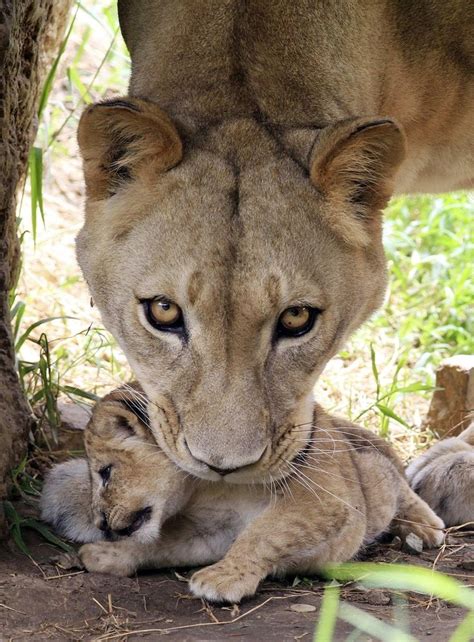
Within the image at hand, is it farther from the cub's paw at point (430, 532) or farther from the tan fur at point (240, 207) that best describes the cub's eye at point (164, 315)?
the cub's paw at point (430, 532)

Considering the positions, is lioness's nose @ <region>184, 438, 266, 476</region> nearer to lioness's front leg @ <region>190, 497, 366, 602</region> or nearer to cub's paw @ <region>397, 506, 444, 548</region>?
lioness's front leg @ <region>190, 497, 366, 602</region>

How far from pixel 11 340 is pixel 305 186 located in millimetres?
1419

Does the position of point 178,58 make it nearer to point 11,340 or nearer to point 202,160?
point 202,160

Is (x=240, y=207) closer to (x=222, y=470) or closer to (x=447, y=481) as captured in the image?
(x=222, y=470)

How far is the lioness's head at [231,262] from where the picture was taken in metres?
3.36

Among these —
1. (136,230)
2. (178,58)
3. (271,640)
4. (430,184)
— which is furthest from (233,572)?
(430,184)

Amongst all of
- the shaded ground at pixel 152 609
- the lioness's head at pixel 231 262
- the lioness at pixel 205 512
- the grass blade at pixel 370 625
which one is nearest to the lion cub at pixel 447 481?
the lioness at pixel 205 512

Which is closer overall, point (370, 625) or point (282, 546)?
point (370, 625)

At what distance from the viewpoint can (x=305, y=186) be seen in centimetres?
363

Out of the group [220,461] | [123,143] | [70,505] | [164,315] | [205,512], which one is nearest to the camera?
[220,461]

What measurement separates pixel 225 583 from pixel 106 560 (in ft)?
1.47

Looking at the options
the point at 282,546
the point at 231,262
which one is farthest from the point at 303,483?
the point at 231,262

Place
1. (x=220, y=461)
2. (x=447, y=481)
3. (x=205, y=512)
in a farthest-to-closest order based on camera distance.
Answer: (x=447, y=481) → (x=205, y=512) → (x=220, y=461)

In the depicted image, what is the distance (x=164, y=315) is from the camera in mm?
3486
